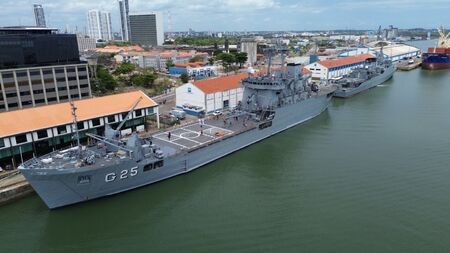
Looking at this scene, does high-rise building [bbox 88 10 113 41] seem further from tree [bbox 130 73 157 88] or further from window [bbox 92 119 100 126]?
window [bbox 92 119 100 126]

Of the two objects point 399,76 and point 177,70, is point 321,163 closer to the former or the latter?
point 177,70

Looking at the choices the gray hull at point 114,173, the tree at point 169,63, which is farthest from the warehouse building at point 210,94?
the tree at point 169,63

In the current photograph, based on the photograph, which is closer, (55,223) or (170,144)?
(55,223)

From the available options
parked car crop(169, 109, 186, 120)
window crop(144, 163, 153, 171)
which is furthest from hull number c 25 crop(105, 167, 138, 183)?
parked car crop(169, 109, 186, 120)

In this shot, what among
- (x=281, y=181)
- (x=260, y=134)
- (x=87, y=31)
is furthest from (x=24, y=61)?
(x=87, y=31)

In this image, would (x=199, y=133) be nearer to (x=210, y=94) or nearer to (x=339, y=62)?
(x=210, y=94)

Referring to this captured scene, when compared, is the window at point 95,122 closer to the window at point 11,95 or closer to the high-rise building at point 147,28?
the window at point 11,95
